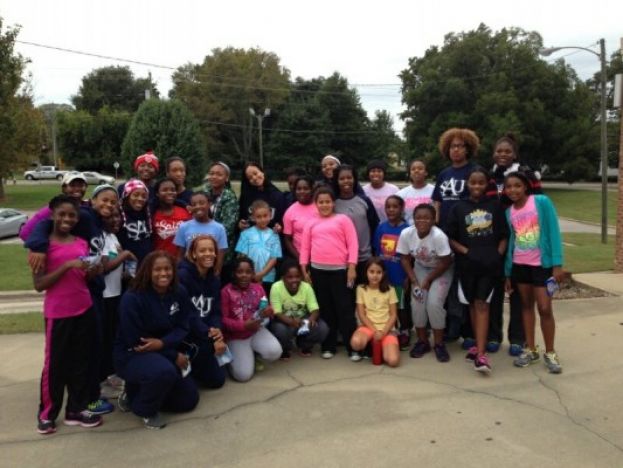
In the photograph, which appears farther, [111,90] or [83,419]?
[111,90]

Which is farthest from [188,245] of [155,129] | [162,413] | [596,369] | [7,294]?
[155,129]

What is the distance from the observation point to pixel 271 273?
5578 mm

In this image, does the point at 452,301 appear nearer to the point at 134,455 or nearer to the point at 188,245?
the point at 188,245

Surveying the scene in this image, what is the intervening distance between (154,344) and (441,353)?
2.67 m

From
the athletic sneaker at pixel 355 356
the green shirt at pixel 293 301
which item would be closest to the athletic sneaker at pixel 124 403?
the green shirt at pixel 293 301

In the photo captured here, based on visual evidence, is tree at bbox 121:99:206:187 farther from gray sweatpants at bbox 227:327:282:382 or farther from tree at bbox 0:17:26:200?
gray sweatpants at bbox 227:327:282:382

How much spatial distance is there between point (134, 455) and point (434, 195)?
3.69 m

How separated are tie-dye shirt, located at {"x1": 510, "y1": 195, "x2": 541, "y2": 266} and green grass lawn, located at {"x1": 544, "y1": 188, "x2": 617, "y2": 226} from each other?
25.5m

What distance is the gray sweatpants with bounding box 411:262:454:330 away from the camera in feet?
17.0

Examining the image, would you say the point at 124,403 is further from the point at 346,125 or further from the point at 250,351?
the point at 346,125

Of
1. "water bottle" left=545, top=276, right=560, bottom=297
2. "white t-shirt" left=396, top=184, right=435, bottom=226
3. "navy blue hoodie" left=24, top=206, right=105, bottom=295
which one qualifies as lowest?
"water bottle" left=545, top=276, right=560, bottom=297

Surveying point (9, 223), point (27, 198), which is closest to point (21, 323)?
point (9, 223)

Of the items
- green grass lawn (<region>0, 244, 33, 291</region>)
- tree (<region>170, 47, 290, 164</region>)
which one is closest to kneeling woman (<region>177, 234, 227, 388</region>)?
green grass lawn (<region>0, 244, 33, 291</region>)

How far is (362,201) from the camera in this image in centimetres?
564
